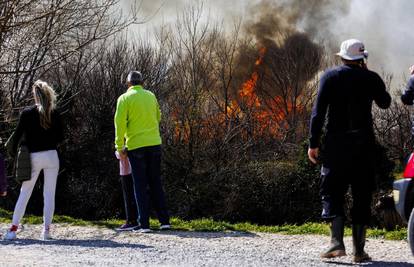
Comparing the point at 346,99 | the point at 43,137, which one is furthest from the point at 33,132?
the point at 346,99

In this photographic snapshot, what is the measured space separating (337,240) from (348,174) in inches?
22.8

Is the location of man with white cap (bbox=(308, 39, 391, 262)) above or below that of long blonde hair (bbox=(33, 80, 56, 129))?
below

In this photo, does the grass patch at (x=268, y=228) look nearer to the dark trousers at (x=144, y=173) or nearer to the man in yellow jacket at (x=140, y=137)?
the dark trousers at (x=144, y=173)

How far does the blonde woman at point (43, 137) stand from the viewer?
841cm

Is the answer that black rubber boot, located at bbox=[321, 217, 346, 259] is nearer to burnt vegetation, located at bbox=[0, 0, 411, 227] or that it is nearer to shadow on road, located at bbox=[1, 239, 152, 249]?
shadow on road, located at bbox=[1, 239, 152, 249]

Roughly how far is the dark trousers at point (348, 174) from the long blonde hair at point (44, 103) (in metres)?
3.48

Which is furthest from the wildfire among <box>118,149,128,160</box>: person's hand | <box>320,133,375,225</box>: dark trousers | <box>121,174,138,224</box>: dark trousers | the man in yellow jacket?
<box>320,133,375,225</box>: dark trousers

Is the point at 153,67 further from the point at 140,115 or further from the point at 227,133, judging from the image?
the point at 140,115

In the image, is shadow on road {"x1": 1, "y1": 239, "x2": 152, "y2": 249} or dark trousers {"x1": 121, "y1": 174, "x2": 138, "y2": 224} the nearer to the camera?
shadow on road {"x1": 1, "y1": 239, "x2": 152, "y2": 249}

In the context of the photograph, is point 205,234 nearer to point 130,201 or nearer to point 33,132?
point 130,201

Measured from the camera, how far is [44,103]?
333 inches

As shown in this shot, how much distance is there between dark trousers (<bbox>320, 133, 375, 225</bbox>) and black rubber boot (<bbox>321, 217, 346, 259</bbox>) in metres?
0.08

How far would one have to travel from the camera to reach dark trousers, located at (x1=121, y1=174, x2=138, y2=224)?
923 cm

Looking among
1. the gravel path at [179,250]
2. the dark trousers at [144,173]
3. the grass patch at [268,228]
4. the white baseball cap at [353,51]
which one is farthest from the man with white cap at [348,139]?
the dark trousers at [144,173]
